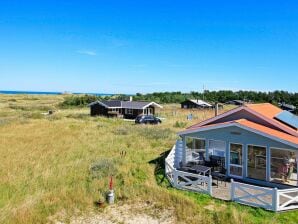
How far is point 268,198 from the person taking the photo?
14.1 m

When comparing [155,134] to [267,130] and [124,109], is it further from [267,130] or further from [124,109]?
[124,109]

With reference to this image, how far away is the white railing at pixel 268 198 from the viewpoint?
42.3ft

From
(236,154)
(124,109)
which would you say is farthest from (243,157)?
(124,109)

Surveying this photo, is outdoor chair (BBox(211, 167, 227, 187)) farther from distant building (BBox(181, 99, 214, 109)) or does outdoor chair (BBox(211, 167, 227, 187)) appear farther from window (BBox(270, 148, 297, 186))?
distant building (BBox(181, 99, 214, 109))

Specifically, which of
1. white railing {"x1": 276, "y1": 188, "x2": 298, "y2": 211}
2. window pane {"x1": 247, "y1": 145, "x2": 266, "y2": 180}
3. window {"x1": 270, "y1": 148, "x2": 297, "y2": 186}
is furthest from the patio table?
white railing {"x1": 276, "y1": 188, "x2": 298, "y2": 211}

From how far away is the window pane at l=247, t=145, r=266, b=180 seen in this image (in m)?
16.3

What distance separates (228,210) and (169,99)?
10127cm

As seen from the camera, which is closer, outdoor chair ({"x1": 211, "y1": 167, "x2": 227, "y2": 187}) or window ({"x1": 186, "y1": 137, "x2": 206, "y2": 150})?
outdoor chair ({"x1": 211, "y1": 167, "x2": 227, "y2": 187})

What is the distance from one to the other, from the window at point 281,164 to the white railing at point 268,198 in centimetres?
153

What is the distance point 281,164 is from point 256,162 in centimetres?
120

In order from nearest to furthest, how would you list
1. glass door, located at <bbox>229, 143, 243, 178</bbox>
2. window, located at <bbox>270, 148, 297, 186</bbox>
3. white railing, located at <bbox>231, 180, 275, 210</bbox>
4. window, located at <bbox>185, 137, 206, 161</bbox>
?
white railing, located at <bbox>231, 180, 275, 210</bbox>, window, located at <bbox>270, 148, 297, 186</bbox>, glass door, located at <bbox>229, 143, 243, 178</bbox>, window, located at <bbox>185, 137, 206, 161</bbox>

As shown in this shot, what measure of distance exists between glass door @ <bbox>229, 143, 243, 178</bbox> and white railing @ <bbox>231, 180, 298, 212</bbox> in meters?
2.56

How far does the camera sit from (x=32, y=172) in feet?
62.6

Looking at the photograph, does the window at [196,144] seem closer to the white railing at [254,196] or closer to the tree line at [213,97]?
the white railing at [254,196]
